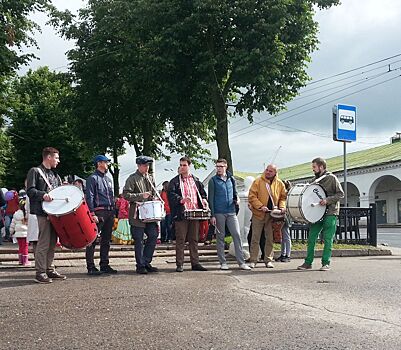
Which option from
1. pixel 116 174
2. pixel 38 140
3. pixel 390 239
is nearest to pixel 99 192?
pixel 390 239

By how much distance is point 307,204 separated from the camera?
389 inches

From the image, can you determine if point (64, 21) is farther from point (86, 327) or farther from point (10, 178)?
point (86, 327)

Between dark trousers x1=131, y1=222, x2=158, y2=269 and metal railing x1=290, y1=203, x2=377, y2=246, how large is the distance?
595 centimetres

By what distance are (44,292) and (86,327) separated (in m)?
2.12

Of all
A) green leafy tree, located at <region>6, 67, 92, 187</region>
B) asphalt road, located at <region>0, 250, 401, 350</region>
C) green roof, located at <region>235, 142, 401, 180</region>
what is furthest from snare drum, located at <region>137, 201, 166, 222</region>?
green roof, located at <region>235, 142, 401, 180</region>

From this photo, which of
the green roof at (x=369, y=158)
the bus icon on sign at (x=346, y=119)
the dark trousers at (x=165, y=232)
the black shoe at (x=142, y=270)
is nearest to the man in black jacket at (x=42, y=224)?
the black shoe at (x=142, y=270)

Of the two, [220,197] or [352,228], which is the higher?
[220,197]

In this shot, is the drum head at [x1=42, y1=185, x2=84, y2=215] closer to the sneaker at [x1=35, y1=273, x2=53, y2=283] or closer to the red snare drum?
the red snare drum

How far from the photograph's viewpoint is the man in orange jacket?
10.2 metres

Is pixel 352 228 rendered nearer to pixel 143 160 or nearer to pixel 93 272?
pixel 143 160

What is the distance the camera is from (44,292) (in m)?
6.99

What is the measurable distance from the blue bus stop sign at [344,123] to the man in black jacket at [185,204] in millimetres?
6080

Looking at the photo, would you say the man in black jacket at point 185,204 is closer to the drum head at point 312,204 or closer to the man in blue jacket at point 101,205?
the man in blue jacket at point 101,205

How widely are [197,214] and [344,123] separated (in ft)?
22.7
